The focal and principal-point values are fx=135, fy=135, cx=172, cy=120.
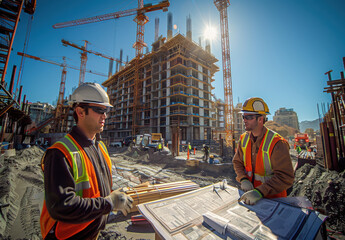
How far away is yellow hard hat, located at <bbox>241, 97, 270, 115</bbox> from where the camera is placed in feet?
7.10

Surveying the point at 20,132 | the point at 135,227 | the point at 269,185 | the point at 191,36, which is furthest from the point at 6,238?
the point at 191,36

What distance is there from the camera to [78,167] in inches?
47.6

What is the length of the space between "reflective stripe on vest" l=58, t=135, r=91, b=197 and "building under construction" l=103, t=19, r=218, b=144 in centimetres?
3009

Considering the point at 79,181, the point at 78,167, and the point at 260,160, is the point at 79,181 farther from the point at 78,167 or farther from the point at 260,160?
the point at 260,160

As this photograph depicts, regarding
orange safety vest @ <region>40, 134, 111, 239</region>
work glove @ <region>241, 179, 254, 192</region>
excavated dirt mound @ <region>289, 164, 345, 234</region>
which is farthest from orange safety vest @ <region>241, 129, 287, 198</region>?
excavated dirt mound @ <region>289, 164, 345, 234</region>

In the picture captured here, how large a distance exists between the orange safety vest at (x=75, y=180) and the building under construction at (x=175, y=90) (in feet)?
98.5

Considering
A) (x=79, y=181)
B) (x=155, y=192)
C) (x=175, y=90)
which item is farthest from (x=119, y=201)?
(x=175, y=90)

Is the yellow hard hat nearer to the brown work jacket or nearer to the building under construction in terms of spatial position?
the brown work jacket

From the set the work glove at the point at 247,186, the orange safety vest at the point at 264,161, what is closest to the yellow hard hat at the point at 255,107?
the orange safety vest at the point at 264,161

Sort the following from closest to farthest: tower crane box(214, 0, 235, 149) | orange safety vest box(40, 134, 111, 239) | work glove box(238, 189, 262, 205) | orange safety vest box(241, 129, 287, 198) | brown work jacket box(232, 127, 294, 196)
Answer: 1. orange safety vest box(40, 134, 111, 239)
2. work glove box(238, 189, 262, 205)
3. brown work jacket box(232, 127, 294, 196)
4. orange safety vest box(241, 129, 287, 198)
5. tower crane box(214, 0, 235, 149)

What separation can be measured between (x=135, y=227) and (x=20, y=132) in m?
31.1

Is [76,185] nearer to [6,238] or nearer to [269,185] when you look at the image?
[269,185]

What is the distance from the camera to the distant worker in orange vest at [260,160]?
5.61ft

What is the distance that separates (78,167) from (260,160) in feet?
7.62
